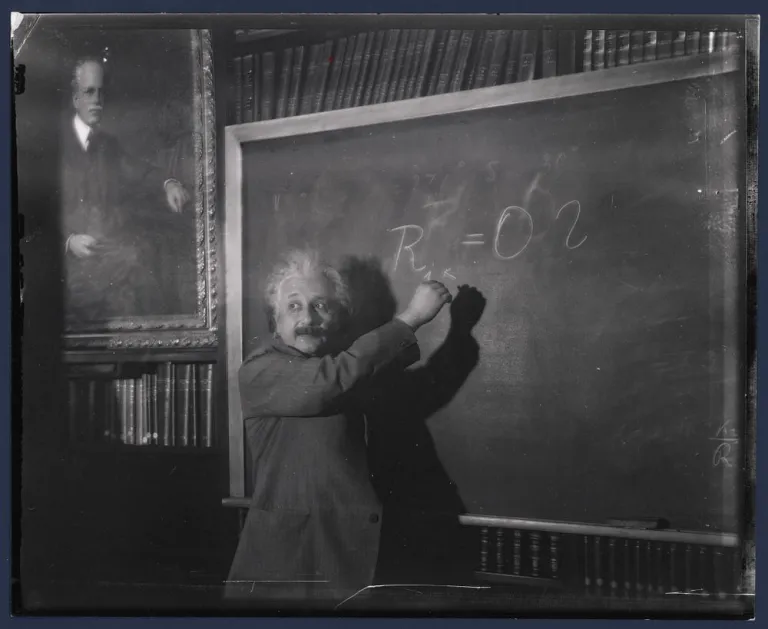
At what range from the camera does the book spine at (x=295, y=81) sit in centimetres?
285

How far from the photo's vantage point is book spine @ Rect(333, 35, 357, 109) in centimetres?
283

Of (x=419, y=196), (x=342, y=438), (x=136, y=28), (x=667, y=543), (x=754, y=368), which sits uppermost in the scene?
(x=136, y=28)

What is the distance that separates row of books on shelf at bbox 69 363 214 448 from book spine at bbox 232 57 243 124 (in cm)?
81

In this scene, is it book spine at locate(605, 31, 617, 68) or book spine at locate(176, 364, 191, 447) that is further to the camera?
book spine at locate(176, 364, 191, 447)

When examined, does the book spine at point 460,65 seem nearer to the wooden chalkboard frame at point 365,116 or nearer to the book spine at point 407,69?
the wooden chalkboard frame at point 365,116

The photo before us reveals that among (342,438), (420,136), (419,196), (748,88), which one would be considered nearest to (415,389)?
(342,438)

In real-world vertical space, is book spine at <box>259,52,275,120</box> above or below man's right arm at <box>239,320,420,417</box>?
above

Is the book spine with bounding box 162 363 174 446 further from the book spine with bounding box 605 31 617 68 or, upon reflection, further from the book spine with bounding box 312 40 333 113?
the book spine with bounding box 605 31 617 68

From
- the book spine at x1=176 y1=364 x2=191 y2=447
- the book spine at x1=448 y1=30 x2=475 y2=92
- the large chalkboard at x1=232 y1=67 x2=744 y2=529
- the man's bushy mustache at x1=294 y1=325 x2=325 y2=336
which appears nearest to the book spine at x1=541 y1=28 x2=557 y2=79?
the large chalkboard at x1=232 y1=67 x2=744 y2=529

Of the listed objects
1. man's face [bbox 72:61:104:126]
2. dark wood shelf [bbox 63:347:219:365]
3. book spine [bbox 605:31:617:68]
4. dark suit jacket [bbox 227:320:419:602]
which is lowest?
dark suit jacket [bbox 227:320:419:602]

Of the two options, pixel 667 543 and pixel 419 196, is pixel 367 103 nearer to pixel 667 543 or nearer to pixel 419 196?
pixel 419 196

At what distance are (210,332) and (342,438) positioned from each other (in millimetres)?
537

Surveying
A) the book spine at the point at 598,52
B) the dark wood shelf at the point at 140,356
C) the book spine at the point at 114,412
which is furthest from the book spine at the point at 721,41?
the book spine at the point at 114,412

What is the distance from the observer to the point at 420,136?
2803 millimetres
